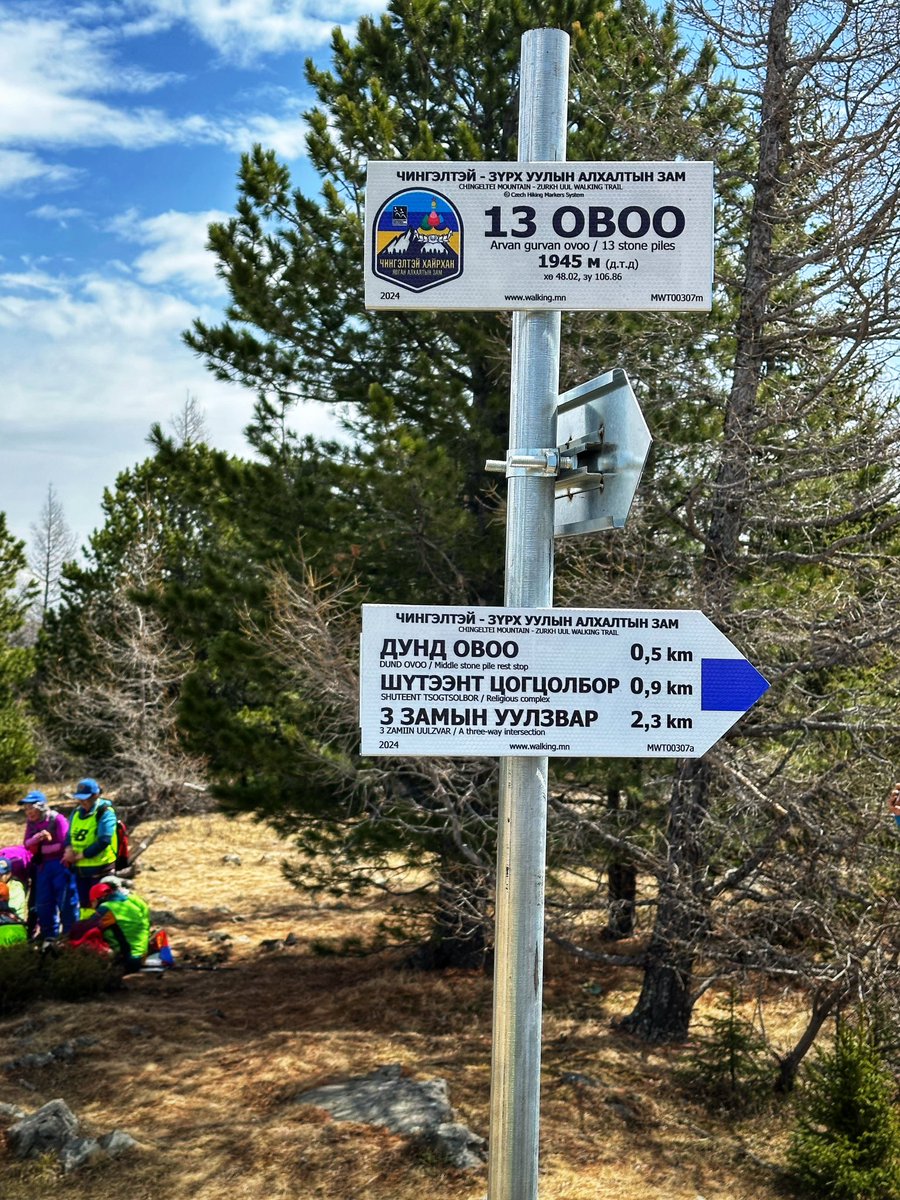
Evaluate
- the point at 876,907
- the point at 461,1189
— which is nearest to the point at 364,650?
the point at 461,1189

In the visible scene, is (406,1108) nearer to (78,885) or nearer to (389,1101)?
(389,1101)

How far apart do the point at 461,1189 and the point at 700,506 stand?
436 cm

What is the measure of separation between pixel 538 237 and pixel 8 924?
945 cm

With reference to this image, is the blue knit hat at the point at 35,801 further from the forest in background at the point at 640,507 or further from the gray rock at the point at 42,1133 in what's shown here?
the gray rock at the point at 42,1133

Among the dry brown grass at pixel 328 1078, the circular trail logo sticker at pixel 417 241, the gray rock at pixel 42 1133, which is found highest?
the circular trail logo sticker at pixel 417 241

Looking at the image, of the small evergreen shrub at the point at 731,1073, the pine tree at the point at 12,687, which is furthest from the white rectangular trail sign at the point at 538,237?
the pine tree at the point at 12,687

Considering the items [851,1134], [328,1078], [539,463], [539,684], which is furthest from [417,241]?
[328,1078]

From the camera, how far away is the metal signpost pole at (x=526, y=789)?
8.65 ft

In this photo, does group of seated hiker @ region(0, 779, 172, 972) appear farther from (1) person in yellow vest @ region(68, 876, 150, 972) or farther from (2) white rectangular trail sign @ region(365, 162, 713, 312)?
(2) white rectangular trail sign @ region(365, 162, 713, 312)

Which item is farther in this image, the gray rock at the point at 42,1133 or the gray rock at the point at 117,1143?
the gray rock at the point at 117,1143

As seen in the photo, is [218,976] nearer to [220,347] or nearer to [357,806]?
[357,806]

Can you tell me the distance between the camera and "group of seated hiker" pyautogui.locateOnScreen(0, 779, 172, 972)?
33.3 ft

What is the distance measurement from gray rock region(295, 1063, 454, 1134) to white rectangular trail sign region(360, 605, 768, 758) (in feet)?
12.9

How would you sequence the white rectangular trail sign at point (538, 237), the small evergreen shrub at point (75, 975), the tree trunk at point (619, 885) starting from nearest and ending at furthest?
1. the white rectangular trail sign at point (538, 237)
2. the tree trunk at point (619, 885)
3. the small evergreen shrub at point (75, 975)
